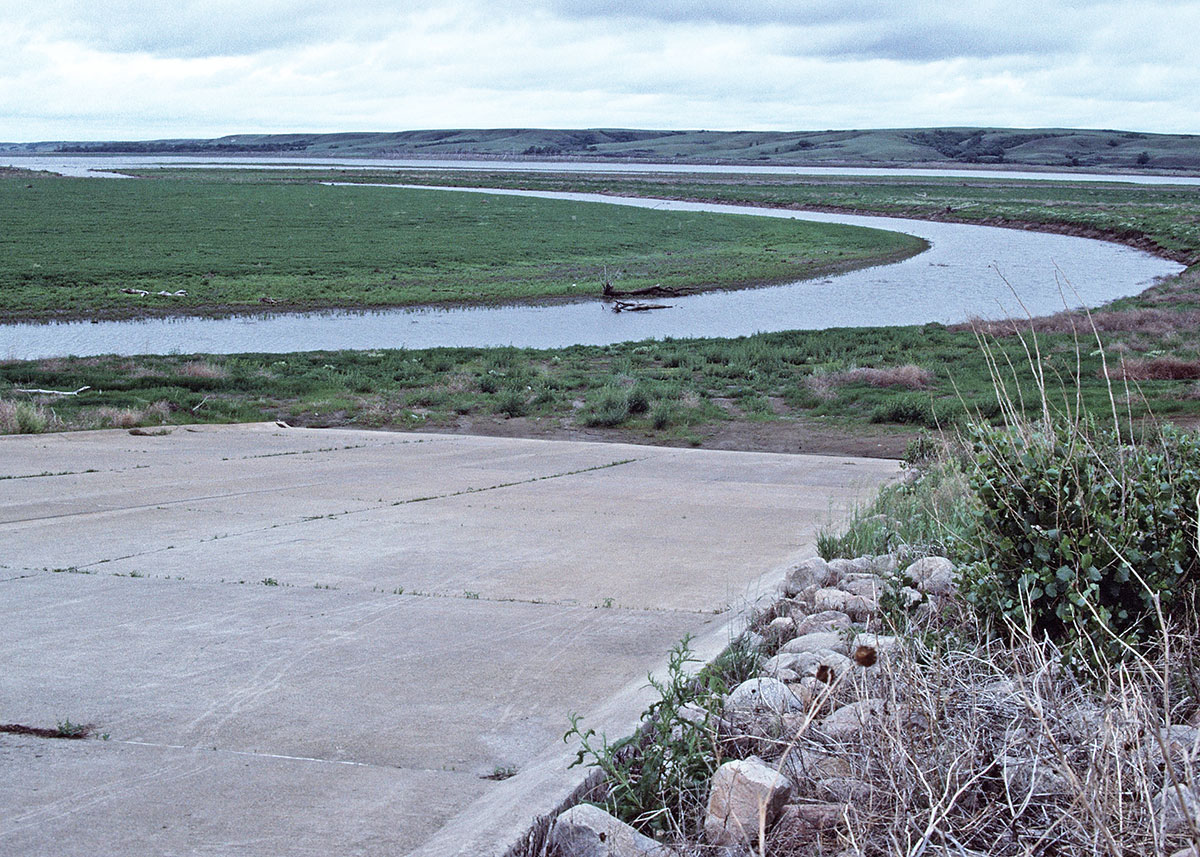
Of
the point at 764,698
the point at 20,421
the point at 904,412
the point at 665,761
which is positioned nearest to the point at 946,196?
the point at 904,412

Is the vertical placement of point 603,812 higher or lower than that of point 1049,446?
lower

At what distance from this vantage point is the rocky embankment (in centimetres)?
323

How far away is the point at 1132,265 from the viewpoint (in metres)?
52.3

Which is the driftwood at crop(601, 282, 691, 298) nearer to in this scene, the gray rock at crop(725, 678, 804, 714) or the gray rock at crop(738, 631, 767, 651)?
the gray rock at crop(738, 631, 767, 651)

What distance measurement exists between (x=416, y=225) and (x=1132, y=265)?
39105 mm

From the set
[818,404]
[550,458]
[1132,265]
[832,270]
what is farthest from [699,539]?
[1132,265]

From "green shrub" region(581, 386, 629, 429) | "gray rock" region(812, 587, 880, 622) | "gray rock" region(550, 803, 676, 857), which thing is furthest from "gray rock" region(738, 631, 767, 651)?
"green shrub" region(581, 386, 629, 429)

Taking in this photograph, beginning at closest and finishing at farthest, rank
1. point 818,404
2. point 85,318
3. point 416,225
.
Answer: point 818,404, point 85,318, point 416,225

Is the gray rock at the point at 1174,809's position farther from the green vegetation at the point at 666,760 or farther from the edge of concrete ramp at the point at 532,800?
the edge of concrete ramp at the point at 532,800

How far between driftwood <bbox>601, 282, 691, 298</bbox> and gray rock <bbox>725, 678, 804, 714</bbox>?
125ft

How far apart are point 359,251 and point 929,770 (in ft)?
171

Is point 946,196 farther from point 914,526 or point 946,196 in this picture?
point 914,526

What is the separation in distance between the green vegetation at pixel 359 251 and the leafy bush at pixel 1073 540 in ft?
115

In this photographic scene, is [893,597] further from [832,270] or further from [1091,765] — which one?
[832,270]
